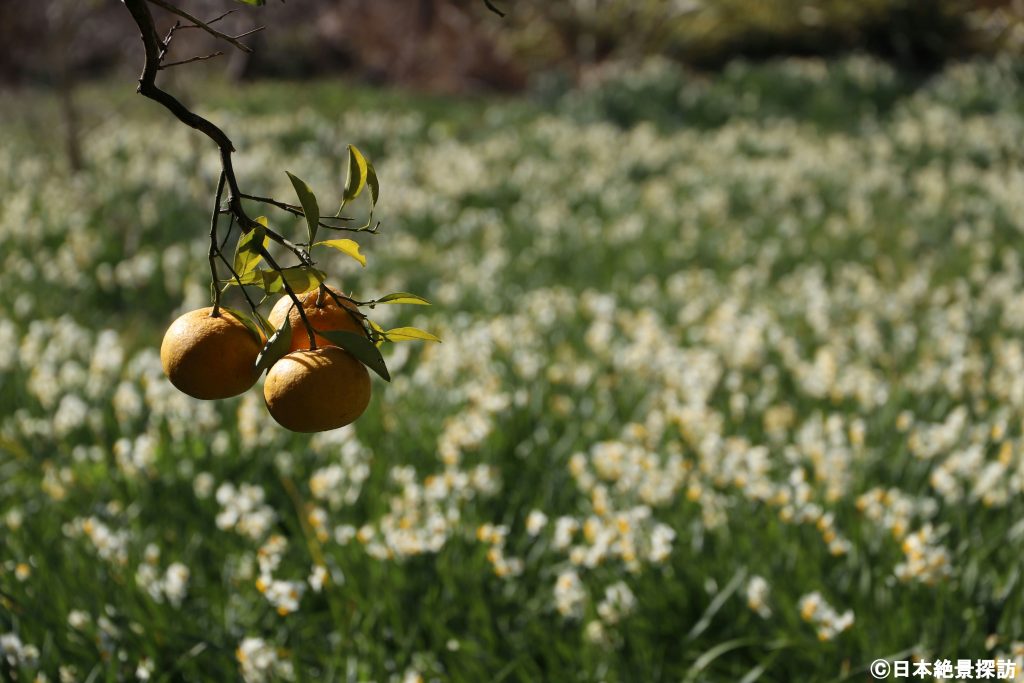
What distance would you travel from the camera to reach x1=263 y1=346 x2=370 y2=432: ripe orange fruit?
804 mm

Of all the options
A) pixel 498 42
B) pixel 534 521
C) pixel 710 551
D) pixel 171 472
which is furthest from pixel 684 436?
pixel 498 42

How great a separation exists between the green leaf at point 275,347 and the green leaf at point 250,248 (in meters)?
0.08

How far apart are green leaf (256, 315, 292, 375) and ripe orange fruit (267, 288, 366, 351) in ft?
0.16

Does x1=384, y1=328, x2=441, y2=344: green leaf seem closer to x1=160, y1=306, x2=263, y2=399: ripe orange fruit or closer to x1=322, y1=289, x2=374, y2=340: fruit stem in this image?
x1=322, y1=289, x2=374, y2=340: fruit stem

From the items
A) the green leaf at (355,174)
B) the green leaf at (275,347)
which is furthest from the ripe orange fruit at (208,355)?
the green leaf at (355,174)

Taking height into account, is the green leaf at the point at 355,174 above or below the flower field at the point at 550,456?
above

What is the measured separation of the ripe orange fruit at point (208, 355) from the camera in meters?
0.82

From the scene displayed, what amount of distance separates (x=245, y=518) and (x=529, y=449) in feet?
3.09

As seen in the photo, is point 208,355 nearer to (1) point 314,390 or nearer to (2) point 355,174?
(1) point 314,390

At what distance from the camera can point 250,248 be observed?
86 cm

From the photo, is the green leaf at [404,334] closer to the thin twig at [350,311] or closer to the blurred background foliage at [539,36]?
the thin twig at [350,311]

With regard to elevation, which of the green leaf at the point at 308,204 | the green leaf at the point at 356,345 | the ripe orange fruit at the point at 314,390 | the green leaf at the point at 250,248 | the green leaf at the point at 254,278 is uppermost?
the green leaf at the point at 308,204

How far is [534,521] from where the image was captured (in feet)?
7.48

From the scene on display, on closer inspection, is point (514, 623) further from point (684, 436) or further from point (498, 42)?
point (498, 42)
